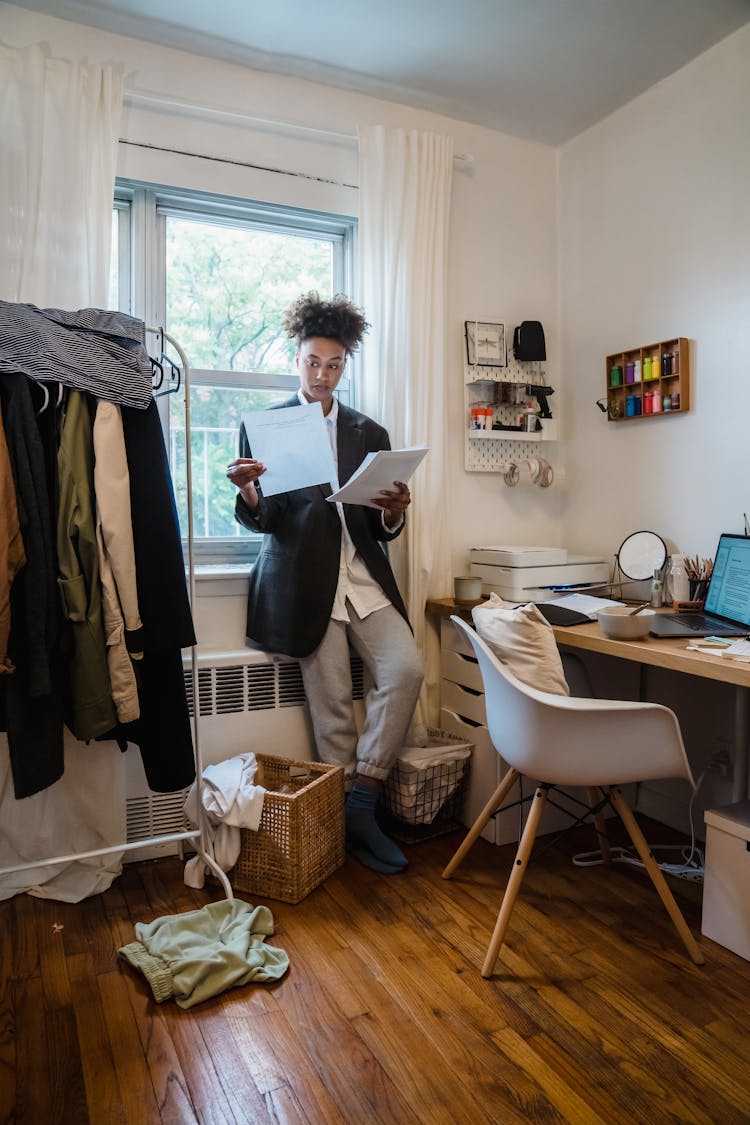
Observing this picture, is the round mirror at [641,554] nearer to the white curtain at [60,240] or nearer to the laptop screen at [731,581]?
the laptop screen at [731,581]

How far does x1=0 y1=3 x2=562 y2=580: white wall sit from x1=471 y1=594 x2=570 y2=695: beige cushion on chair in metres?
0.99

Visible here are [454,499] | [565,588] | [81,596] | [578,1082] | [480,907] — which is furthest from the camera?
[454,499]

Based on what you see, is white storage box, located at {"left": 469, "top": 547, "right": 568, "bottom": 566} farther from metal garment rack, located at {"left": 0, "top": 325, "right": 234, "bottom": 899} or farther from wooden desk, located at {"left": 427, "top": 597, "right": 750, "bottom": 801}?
metal garment rack, located at {"left": 0, "top": 325, "right": 234, "bottom": 899}

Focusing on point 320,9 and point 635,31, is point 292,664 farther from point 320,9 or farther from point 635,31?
point 635,31

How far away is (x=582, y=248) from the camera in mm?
2914

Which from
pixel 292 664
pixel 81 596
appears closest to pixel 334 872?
pixel 292 664

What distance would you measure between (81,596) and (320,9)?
1829 mm

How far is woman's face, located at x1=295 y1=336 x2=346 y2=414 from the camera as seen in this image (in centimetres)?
235

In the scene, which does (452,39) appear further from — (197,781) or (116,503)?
(197,781)

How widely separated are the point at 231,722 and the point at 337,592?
0.54 m

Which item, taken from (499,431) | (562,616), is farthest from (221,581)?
(499,431)

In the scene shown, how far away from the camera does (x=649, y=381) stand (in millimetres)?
2576

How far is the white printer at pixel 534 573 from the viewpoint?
2512 mm

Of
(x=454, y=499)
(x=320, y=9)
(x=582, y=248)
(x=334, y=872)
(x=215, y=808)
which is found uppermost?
(x=320, y=9)
